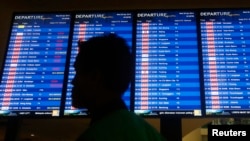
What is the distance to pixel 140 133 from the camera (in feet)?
3.02

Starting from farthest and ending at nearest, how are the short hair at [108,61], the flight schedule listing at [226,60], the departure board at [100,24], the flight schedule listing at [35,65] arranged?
the departure board at [100,24] → the flight schedule listing at [35,65] → the flight schedule listing at [226,60] → the short hair at [108,61]

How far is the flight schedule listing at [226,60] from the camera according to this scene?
236 centimetres

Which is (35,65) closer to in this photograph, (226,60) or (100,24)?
(100,24)

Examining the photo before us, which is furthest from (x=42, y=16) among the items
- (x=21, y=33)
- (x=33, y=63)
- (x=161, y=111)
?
(x=161, y=111)

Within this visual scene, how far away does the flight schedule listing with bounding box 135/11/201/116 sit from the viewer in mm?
2379

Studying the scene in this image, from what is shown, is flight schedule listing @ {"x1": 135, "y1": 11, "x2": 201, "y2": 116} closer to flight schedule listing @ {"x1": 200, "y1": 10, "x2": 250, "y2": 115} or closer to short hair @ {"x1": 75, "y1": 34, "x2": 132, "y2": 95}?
flight schedule listing @ {"x1": 200, "y1": 10, "x2": 250, "y2": 115}

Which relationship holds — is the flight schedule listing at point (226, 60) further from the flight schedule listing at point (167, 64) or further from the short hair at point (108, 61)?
the short hair at point (108, 61)

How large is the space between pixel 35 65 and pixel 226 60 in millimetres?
1417

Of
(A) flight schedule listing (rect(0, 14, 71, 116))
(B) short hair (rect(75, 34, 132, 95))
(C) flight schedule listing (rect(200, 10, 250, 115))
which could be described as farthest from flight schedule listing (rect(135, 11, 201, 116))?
(B) short hair (rect(75, 34, 132, 95))

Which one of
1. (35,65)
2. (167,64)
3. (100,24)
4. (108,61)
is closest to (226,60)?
(167,64)

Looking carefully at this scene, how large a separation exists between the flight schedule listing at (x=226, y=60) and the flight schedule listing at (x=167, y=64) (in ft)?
0.27

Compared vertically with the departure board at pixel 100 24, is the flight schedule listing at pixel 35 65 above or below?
below

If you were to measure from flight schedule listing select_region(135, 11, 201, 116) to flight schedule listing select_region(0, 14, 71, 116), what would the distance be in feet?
1.94

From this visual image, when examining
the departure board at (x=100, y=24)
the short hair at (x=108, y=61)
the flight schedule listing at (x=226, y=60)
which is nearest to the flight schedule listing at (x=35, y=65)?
the departure board at (x=100, y=24)
